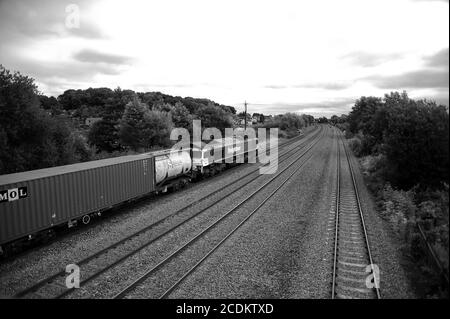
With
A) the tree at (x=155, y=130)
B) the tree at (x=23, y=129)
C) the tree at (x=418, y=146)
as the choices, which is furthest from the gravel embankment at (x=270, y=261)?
the tree at (x=155, y=130)

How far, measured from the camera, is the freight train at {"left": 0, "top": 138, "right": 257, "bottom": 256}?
11.4m

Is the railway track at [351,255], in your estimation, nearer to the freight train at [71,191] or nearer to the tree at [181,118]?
the freight train at [71,191]

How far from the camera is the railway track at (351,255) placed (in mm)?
9250

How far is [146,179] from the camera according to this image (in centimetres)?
1945

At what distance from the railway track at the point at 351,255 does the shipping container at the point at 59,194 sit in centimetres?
1085

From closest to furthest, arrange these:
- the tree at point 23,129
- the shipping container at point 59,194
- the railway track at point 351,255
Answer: the railway track at point 351,255
the shipping container at point 59,194
the tree at point 23,129

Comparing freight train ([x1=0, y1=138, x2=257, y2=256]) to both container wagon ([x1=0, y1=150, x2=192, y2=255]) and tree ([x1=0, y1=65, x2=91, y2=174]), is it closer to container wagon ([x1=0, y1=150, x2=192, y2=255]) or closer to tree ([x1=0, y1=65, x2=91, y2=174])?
container wagon ([x1=0, y1=150, x2=192, y2=255])

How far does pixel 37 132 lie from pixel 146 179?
1224cm

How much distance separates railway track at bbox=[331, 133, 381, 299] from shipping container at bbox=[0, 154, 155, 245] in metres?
10.9

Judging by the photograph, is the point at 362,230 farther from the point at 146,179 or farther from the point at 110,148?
the point at 110,148

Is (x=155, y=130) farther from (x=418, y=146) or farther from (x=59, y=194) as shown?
(x=418, y=146)

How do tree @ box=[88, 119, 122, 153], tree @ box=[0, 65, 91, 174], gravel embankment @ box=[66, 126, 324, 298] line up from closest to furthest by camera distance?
gravel embankment @ box=[66, 126, 324, 298] → tree @ box=[0, 65, 91, 174] → tree @ box=[88, 119, 122, 153]

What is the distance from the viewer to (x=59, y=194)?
1312 centimetres

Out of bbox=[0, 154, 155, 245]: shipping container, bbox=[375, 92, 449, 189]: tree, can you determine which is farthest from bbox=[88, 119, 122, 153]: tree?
bbox=[375, 92, 449, 189]: tree
